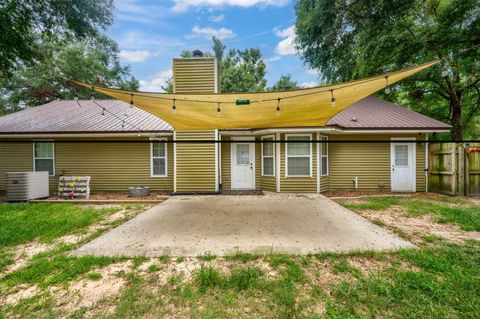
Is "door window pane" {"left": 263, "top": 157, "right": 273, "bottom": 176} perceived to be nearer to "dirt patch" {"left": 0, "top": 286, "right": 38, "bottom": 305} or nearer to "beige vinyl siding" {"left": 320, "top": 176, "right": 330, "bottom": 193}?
"beige vinyl siding" {"left": 320, "top": 176, "right": 330, "bottom": 193}

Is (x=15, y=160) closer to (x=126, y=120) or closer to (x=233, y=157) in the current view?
(x=126, y=120)

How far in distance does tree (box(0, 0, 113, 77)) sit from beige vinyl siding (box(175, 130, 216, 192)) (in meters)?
5.11

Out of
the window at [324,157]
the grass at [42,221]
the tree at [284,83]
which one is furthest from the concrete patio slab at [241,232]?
the tree at [284,83]

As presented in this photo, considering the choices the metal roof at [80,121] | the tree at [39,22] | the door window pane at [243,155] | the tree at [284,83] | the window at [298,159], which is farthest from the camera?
the tree at [284,83]

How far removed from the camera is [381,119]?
27.3ft

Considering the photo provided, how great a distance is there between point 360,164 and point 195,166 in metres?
6.15

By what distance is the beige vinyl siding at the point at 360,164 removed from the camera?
8188mm

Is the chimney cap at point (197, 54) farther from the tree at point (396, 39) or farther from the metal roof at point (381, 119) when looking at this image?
the metal roof at point (381, 119)

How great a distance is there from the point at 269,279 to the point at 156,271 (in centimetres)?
140

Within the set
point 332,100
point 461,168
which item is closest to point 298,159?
point 332,100

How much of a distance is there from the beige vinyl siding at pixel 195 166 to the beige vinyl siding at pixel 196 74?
1478 mm

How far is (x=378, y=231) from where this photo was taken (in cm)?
391

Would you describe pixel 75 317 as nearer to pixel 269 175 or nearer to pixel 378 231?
pixel 378 231

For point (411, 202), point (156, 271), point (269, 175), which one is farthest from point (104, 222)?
point (411, 202)
